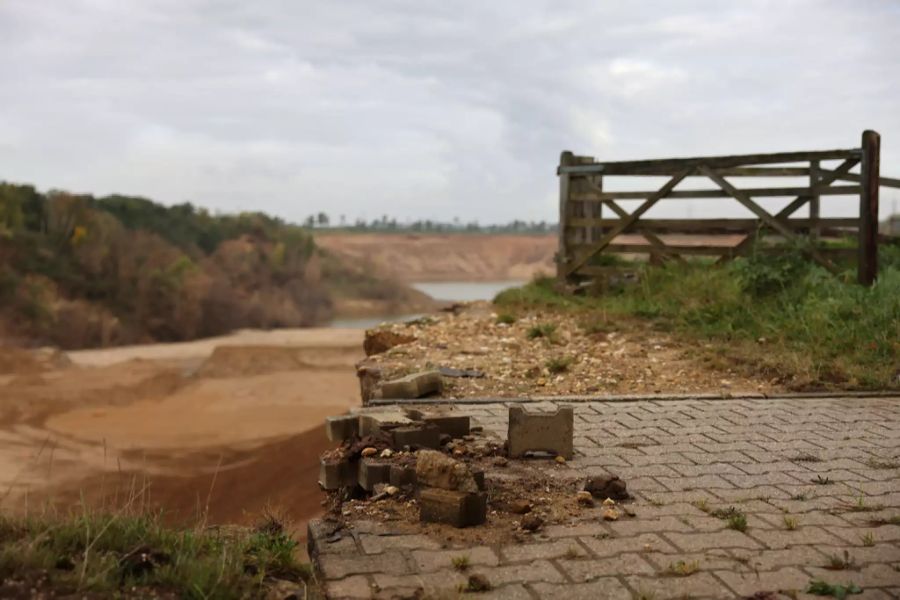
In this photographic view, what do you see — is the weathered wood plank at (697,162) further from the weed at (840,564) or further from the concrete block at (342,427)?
the weed at (840,564)

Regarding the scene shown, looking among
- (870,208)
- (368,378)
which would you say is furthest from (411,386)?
(870,208)

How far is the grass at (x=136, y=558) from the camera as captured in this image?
274 cm

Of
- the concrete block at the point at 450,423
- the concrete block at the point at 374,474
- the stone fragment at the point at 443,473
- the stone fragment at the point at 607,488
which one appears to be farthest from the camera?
the concrete block at the point at 450,423

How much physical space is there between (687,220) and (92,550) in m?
9.70

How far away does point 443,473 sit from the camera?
12.8ft

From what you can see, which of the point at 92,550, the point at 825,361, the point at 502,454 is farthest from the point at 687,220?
the point at 92,550

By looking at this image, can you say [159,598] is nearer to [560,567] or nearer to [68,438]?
[560,567]

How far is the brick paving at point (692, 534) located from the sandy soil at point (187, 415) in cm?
549

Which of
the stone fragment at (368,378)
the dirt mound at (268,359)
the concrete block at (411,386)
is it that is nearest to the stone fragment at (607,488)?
the concrete block at (411,386)

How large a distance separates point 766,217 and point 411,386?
613 cm

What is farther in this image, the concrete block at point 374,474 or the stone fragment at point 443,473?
the concrete block at point 374,474

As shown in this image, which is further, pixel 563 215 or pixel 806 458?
pixel 563 215

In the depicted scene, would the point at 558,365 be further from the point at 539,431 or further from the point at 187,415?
the point at 187,415

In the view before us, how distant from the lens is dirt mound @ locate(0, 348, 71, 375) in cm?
1619
